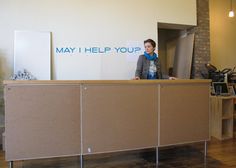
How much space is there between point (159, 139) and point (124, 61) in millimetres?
1811

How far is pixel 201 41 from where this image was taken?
15.0 ft

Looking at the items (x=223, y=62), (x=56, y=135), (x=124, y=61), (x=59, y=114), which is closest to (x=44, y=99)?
(x=59, y=114)

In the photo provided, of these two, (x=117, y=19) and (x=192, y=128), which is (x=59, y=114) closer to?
(x=192, y=128)

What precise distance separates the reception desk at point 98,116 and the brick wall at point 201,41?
198 cm

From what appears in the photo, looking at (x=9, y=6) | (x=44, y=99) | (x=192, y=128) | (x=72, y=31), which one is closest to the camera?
(x=44, y=99)

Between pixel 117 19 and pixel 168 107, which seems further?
pixel 117 19

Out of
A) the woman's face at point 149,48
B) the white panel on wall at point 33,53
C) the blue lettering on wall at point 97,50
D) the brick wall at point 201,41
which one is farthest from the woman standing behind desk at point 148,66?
the brick wall at point 201,41

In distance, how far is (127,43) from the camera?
391cm

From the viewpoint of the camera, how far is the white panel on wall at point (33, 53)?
3387mm

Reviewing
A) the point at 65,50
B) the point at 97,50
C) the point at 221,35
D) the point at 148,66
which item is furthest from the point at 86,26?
the point at 221,35

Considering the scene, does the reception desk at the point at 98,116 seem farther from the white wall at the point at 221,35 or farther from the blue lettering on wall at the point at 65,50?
the white wall at the point at 221,35

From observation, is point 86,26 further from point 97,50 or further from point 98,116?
point 98,116

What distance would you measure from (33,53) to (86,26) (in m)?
1.00

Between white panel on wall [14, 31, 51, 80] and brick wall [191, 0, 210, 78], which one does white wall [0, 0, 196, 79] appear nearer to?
white panel on wall [14, 31, 51, 80]
